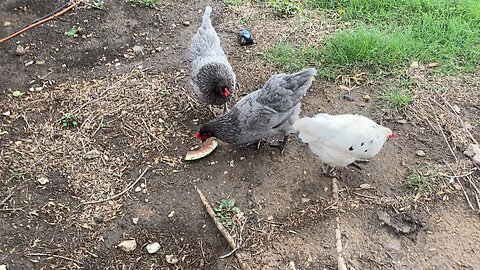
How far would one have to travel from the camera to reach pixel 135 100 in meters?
4.54

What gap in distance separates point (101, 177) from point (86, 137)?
1.63ft

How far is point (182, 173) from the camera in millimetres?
3898

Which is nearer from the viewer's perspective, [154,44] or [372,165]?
[372,165]

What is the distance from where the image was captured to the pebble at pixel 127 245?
11.1 feet

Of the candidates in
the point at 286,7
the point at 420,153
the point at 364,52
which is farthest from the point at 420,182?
the point at 286,7

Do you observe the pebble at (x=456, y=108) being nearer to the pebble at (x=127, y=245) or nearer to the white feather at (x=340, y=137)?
the white feather at (x=340, y=137)

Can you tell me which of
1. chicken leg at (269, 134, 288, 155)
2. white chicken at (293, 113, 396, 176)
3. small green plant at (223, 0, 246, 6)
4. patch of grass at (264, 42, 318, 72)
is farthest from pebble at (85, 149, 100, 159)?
small green plant at (223, 0, 246, 6)

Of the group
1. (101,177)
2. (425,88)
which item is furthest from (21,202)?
(425,88)

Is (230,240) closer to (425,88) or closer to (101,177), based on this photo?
→ (101,177)

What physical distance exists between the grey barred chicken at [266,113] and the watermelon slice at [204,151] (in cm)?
13

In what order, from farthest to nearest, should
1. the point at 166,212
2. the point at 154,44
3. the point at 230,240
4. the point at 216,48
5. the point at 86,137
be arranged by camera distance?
the point at 154,44 → the point at 216,48 → the point at 86,137 → the point at 166,212 → the point at 230,240

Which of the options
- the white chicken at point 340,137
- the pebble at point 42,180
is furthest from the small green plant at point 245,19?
the pebble at point 42,180

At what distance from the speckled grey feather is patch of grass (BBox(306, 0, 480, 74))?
3.73ft

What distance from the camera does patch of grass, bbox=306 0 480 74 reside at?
16.0 ft
